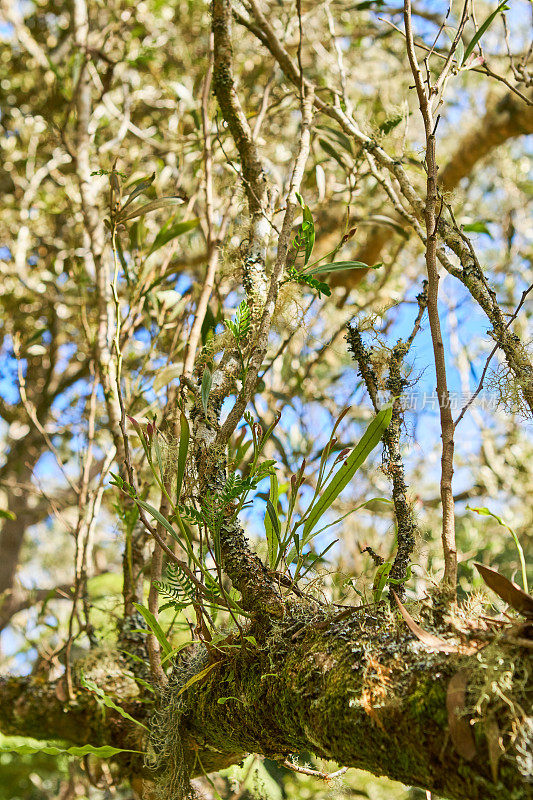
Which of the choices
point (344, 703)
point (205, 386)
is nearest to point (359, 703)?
point (344, 703)

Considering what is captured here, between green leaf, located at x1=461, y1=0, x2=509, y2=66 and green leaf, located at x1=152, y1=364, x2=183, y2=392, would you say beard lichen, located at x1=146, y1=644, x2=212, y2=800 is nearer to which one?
green leaf, located at x1=152, y1=364, x2=183, y2=392

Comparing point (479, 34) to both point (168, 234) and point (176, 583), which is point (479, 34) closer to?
point (168, 234)

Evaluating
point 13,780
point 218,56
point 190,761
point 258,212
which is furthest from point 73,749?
point 13,780

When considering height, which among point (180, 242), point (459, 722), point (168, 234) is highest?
point (180, 242)

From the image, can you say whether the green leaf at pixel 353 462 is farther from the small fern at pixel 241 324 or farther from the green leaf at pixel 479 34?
the green leaf at pixel 479 34

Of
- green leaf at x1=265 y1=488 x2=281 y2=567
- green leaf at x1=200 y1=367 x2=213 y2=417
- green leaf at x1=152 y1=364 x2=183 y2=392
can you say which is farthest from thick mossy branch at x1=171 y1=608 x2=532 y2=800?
green leaf at x1=152 y1=364 x2=183 y2=392

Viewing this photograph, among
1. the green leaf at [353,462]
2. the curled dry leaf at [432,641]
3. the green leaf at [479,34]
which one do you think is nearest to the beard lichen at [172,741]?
the green leaf at [353,462]
